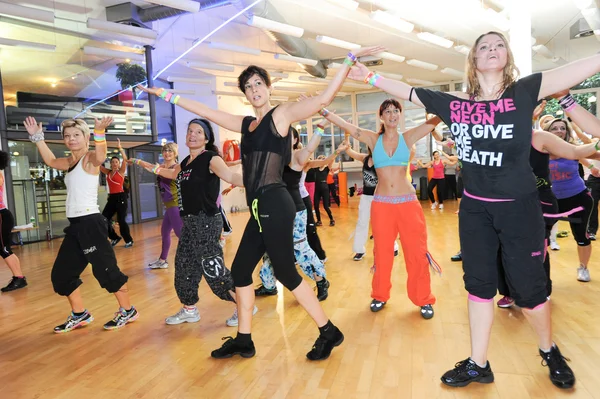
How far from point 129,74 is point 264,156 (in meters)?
7.89

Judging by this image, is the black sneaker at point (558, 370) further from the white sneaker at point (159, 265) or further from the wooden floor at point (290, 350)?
the white sneaker at point (159, 265)

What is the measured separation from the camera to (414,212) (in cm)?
299

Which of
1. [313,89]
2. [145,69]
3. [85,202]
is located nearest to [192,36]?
[145,69]

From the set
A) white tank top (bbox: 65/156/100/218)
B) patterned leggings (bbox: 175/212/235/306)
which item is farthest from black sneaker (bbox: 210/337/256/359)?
white tank top (bbox: 65/156/100/218)

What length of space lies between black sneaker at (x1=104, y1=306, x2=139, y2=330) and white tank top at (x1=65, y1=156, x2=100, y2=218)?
784 millimetres

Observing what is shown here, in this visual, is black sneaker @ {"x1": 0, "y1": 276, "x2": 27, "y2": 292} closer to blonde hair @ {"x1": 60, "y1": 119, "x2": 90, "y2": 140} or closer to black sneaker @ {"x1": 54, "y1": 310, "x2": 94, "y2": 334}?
black sneaker @ {"x1": 54, "y1": 310, "x2": 94, "y2": 334}

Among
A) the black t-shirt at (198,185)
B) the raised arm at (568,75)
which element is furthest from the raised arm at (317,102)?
the black t-shirt at (198,185)

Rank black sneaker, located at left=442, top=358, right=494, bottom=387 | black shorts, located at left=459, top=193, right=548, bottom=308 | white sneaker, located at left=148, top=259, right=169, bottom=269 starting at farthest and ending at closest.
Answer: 1. white sneaker, located at left=148, top=259, right=169, bottom=269
2. black sneaker, located at left=442, top=358, right=494, bottom=387
3. black shorts, located at left=459, top=193, right=548, bottom=308

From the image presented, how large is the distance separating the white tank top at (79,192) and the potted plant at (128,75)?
6619mm

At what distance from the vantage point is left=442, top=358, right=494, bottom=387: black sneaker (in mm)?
1957

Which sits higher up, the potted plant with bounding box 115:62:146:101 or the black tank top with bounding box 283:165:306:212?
the potted plant with bounding box 115:62:146:101

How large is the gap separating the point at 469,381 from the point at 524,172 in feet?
3.21

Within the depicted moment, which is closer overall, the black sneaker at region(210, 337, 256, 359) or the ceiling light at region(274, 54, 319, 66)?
the black sneaker at region(210, 337, 256, 359)

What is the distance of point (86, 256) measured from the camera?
9.53 feet
